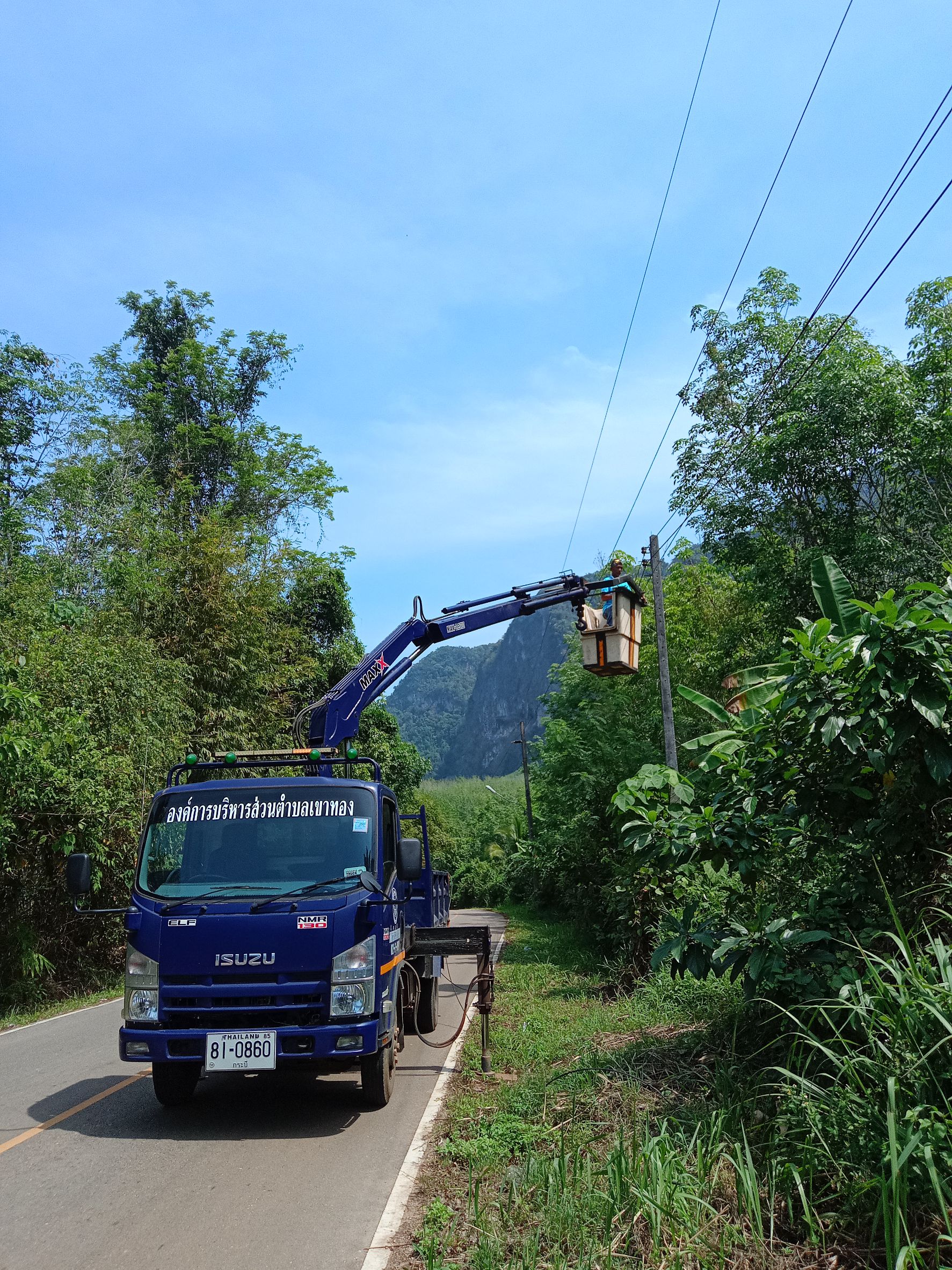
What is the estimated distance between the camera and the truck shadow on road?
6648mm

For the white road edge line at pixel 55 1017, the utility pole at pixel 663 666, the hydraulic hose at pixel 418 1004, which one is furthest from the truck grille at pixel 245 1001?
the utility pole at pixel 663 666

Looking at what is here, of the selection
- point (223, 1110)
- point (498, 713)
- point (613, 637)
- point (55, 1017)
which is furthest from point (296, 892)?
point (498, 713)

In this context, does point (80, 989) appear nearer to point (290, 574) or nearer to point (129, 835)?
point (129, 835)

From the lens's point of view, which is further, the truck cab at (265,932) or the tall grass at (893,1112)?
the truck cab at (265,932)

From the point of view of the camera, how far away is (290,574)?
28.5 meters

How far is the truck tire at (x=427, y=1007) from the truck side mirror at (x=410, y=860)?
9.64 ft

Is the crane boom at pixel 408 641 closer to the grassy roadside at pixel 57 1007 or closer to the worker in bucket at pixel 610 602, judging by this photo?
the worker in bucket at pixel 610 602

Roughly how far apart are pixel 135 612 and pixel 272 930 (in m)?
14.8

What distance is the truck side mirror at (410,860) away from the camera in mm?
7316

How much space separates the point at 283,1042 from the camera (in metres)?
6.44

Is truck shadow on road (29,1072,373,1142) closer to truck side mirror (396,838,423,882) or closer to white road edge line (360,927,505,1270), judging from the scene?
white road edge line (360,927,505,1270)

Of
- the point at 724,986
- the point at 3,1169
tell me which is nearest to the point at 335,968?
the point at 3,1169

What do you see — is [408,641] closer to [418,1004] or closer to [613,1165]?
[418,1004]

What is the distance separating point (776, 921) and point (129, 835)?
1221cm
